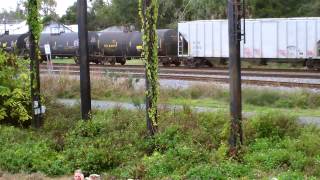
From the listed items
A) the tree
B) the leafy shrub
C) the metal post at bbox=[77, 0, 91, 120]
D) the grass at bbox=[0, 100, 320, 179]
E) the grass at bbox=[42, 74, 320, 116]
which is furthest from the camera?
the tree

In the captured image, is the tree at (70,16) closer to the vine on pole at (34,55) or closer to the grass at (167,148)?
the vine on pole at (34,55)

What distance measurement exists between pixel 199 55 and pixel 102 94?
830 inches

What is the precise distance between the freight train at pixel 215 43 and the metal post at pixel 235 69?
70.2ft

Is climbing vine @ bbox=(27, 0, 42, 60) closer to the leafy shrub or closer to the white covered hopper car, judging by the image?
the leafy shrub

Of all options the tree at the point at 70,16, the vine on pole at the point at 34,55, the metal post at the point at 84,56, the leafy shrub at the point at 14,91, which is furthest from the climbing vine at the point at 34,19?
the tree at the point at 70,16

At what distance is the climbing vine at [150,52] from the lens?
12.1 meters

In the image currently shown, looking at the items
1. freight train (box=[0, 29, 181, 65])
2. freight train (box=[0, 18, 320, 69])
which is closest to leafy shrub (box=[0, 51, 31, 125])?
freight train (box=[0, 18, 320, 69])

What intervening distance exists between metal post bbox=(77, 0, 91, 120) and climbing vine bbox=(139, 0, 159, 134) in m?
2.19

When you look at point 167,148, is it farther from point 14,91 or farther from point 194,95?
point 194,95

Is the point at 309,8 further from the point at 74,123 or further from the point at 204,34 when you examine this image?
the point at 74,123

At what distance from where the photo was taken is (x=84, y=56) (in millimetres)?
13922

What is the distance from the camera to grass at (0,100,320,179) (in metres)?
9.68

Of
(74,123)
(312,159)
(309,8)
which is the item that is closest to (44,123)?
(74,123)

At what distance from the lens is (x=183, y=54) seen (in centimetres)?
4238
